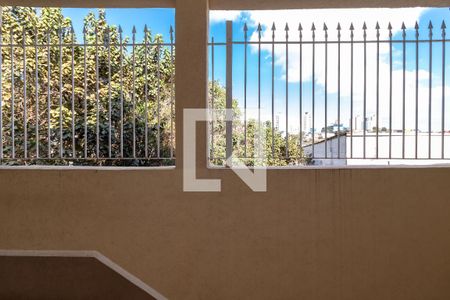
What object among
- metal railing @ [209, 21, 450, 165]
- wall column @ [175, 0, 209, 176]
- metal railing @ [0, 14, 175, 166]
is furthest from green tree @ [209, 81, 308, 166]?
metal railing @ [0, 14, 175, 166]

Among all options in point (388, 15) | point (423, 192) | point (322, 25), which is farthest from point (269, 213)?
point (388, 15)

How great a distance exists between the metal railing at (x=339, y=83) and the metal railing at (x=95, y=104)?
64 centimetres

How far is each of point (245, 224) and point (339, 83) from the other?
1623 millimetres

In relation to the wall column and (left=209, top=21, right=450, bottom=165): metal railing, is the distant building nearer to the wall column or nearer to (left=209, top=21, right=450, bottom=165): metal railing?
(left=209, top=21, right=450, bottom=165): metal railing

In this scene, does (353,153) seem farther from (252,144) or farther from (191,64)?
(191,64)

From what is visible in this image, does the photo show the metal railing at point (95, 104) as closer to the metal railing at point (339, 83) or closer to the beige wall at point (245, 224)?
the beige wall at point (245, 224)

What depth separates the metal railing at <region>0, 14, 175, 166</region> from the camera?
351 cm

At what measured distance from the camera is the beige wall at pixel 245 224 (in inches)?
131

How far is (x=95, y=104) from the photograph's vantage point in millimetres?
4090

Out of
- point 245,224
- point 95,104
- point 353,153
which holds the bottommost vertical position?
point 245,224

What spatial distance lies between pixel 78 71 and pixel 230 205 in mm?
3139

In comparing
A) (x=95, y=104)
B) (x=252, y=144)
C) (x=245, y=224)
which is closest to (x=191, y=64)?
(x=252, y=144)

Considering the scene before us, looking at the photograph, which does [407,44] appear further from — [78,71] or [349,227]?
[78,71]

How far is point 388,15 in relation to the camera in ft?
12.8
